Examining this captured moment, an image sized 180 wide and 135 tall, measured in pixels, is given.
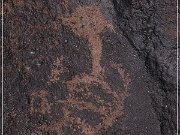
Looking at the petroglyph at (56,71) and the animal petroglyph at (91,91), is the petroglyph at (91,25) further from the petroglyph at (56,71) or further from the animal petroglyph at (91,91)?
the petroglyph at (56,71)

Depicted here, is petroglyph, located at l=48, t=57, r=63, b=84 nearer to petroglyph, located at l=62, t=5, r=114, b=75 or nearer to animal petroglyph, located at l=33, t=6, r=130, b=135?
animal petroglyph, located at l=33, t=6, r=130, b=135

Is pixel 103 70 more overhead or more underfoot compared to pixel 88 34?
more underfoot

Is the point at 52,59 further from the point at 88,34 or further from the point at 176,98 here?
the point at 176,98

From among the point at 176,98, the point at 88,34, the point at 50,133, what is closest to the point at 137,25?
the point at 88,34

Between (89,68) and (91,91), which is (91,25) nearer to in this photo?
(89,68)

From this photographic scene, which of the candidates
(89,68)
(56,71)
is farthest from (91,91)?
(56,71)

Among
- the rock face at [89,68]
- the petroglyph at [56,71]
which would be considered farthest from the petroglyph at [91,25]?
the petroglyph at [56,71]

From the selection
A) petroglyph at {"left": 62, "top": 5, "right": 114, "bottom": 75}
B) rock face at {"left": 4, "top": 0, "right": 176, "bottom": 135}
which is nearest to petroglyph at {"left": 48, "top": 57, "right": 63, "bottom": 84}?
rock face at {"left": 4, "top": 0, "right": 176, "bottom": 135}
